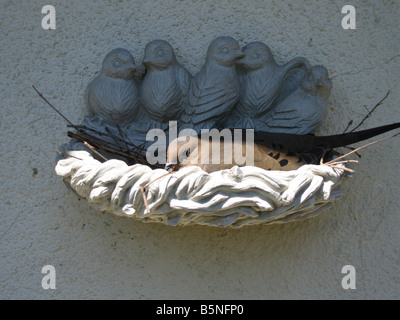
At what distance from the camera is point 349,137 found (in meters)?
1.53

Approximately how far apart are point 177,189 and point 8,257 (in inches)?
19.0

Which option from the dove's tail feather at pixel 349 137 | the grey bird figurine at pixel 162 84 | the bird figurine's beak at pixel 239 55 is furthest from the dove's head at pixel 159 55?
Answer: the dove's tail feather at pixel 349 137

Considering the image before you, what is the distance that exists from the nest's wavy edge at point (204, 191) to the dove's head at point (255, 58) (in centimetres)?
31

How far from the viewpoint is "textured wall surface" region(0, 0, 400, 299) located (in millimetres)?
1609

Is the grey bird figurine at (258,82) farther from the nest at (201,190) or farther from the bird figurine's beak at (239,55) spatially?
the nest at (201,190)

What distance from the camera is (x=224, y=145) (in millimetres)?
1515

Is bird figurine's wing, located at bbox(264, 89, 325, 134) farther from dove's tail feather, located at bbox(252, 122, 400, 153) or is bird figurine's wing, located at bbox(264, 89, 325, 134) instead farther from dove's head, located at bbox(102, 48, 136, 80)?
dove's head, located at bbox(102, 48, 136, 80)

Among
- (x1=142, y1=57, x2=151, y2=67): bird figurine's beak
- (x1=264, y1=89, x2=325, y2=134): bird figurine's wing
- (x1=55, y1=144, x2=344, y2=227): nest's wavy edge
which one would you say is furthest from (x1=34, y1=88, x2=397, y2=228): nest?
(x1=142, y1=57, x2=151, y2=67): bird figurine's beak

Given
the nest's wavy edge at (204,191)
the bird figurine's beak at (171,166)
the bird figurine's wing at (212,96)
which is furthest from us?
the bird figurine's wing at (212,96)

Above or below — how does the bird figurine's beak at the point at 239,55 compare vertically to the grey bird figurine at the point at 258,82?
above

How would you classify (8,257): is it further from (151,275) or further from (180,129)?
(180,129)

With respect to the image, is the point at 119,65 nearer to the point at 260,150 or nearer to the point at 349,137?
the point at 260,150

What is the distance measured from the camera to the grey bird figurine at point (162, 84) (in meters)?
1.60

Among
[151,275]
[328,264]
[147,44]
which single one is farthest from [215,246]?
[147,44]
